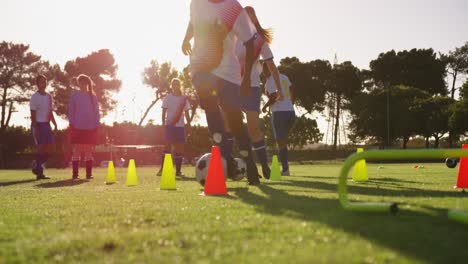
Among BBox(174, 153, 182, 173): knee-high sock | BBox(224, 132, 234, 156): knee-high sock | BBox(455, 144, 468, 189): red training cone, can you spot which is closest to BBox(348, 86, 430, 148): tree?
BBox(174, 153, 182, 173): knee-high sock

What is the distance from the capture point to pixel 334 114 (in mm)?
69375

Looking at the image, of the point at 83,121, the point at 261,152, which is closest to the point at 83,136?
the point at 83,121

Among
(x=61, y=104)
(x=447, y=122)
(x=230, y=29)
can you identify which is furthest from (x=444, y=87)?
(x=230, y=29)

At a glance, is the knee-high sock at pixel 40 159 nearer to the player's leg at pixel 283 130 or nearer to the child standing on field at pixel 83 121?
the child standing on field at pixel 83 121

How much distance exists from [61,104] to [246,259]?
57.8 meters

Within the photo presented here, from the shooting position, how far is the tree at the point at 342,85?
69062mm

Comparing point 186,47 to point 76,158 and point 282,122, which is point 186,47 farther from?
point 76,158

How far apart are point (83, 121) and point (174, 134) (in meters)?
2.53

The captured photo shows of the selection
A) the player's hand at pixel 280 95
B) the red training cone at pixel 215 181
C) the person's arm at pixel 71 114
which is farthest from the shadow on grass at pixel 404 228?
the person's arm at pixel 71 114

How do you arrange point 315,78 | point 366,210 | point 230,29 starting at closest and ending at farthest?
point 366,210, point 230,29, point 315,78

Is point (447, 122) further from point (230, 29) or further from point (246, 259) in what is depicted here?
point (246, 259)

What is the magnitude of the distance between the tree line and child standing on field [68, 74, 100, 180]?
114ft

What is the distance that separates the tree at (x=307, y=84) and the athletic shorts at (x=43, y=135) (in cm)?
5507

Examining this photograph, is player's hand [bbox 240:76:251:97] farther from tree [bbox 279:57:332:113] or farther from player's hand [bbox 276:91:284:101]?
tree [bbox 279:57:332:113]
